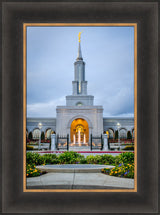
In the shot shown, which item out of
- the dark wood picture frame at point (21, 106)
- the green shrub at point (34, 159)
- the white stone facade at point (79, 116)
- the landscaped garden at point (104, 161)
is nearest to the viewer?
the dark wood picture frame at point (21, 106)

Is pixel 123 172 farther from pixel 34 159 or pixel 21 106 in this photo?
pixel 34 159

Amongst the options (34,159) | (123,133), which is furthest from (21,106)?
(123,133)

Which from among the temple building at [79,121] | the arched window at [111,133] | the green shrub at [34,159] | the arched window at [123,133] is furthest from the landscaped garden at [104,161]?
the arched window at [123,133]

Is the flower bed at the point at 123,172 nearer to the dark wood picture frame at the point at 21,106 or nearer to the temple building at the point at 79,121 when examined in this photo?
the dark wood picture frame at the point at 21,106

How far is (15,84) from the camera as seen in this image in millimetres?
3854

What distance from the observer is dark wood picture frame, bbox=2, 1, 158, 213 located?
12.0 ft

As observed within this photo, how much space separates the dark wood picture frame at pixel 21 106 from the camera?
3645 millimetres

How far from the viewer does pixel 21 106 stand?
3.88 meters

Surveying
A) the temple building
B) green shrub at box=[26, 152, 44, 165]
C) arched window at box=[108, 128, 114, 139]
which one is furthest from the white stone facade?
green shrub at box=[26, 152, 44, 165]
